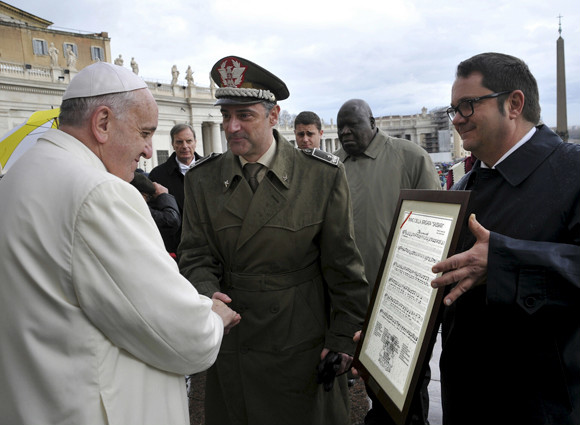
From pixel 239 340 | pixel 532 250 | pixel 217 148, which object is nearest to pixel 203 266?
pixel 239 340

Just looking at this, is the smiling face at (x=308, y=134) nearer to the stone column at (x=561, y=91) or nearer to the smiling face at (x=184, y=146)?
the smiling face at (x=184, y=146)

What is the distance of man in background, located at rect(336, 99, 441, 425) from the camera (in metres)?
3.77

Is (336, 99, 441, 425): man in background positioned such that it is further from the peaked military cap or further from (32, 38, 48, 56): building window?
(32, 38, 48, 56): building window

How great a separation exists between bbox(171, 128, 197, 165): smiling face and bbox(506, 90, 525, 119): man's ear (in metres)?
4.41

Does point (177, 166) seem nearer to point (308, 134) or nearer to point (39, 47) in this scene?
point (308, 134)

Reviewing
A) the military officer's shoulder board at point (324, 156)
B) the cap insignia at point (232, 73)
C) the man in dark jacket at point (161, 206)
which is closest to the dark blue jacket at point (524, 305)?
the military officer's shoulder board at point (324, 156)

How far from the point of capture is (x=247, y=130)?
99.5 inches

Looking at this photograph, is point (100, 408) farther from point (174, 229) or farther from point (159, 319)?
point (174, 229)

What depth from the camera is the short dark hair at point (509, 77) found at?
5.85 ft

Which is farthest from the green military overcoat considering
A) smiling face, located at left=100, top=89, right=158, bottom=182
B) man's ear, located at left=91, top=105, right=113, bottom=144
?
man's ear, located at left=91, top=105, right=113, bottom=144

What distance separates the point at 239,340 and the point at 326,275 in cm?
61

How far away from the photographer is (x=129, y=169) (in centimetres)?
174

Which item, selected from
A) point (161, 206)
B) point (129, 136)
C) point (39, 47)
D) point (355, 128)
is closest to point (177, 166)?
point (161, 206)

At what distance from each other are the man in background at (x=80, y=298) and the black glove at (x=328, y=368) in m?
1.08
